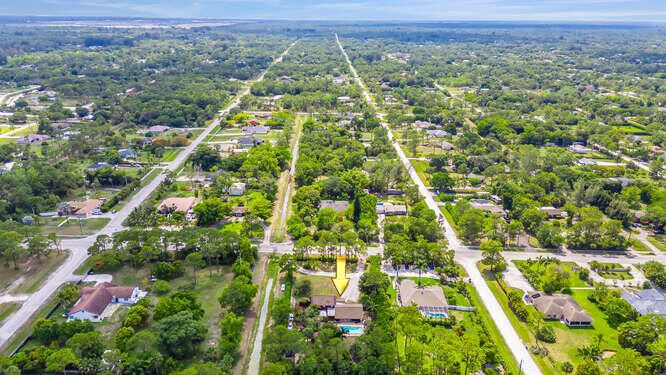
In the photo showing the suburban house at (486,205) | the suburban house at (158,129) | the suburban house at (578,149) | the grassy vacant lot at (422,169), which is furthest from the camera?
the suburban house at (158,129)

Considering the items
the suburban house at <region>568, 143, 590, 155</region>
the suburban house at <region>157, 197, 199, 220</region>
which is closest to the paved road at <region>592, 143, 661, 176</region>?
the suburban house at <region>568, 143, 590, 155</region>

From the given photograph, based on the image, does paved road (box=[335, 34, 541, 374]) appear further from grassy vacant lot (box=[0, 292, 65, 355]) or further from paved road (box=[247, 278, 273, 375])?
grassy vacant lot (box=[0, 292, 65, 355])

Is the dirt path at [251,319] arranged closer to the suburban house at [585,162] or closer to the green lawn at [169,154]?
the green lawn at [169,154]

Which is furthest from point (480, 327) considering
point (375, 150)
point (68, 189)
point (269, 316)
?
point (68, 189)

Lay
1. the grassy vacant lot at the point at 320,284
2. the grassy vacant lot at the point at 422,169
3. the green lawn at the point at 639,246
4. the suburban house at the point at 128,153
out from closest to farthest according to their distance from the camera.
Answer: the grassy vacant lot at the point at 320,284 → the green lawn at the point at 639,246 → the grassy vacant lot at the point at 422,169 → the suburban house at the point at 128,153

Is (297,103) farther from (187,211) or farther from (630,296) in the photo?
(630,296)

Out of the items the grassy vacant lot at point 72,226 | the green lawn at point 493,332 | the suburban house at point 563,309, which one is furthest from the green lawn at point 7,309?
the suburban house at point 563,309

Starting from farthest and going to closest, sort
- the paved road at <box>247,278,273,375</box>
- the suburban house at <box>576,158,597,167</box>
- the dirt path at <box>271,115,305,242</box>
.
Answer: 1. the suburban house at <box>576,158,597,167</box>
2. the dirt path at <box>271,115,305,242</box>
3. the paved road at <box>247,278,273,375</box>
